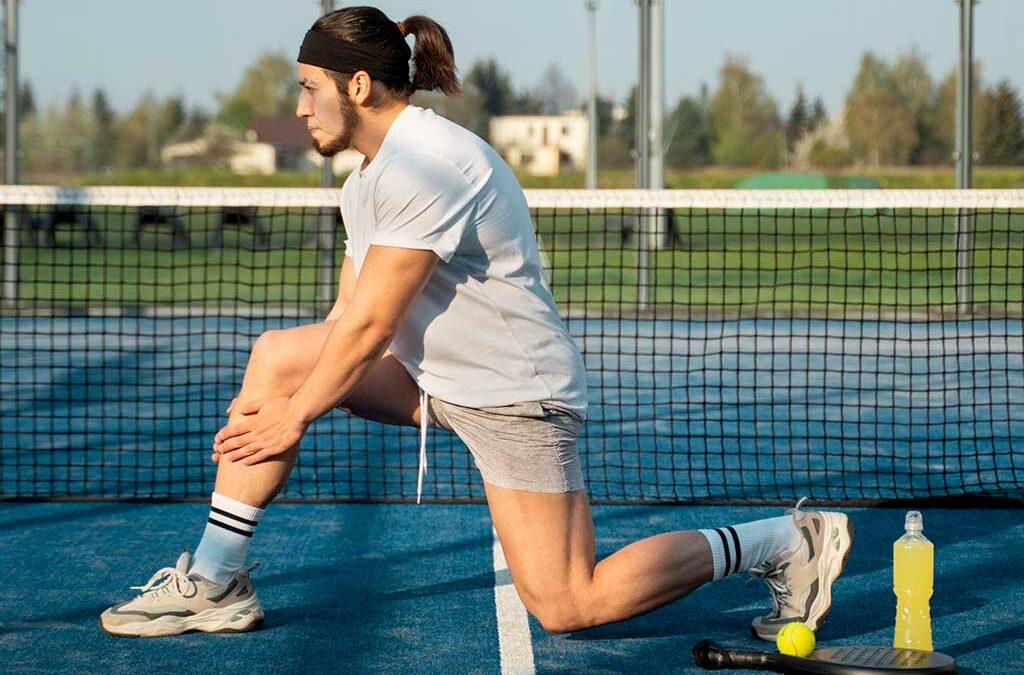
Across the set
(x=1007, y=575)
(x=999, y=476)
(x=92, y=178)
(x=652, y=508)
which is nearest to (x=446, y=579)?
(x=652, y=508)

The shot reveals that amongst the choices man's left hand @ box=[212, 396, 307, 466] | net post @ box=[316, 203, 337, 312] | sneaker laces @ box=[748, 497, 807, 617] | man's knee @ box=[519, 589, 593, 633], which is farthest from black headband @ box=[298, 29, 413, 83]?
net post @ box=[316, 203, 337, 312]

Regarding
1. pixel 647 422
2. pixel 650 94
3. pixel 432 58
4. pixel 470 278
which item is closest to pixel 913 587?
pixel 470 278

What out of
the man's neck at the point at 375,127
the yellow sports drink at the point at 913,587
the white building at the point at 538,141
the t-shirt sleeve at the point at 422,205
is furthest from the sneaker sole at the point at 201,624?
the white building at the point at 538,141

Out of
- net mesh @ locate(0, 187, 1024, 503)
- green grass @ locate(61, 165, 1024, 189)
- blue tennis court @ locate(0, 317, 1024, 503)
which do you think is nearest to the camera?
net mesh @ locate(0, 187, 1024, 503)

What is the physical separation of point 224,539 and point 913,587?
179 cm

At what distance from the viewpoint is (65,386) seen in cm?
967

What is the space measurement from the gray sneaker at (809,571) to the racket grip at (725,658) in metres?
0.28

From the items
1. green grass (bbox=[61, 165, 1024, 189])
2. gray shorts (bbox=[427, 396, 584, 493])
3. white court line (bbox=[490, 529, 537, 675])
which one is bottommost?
white court line (bbox=[490, 529, 537, 675])

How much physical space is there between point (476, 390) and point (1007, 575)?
2.03m

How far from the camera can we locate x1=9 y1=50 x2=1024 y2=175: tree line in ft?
48.2

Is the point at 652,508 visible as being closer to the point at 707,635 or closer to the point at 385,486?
the point at 385,486

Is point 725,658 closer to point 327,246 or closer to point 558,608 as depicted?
point 558,608

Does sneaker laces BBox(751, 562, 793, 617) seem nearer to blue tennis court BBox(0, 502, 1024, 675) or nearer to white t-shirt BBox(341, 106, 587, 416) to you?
blue tennis court BBox(0, 502, 1024, 675)

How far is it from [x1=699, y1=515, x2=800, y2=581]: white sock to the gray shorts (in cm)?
41
